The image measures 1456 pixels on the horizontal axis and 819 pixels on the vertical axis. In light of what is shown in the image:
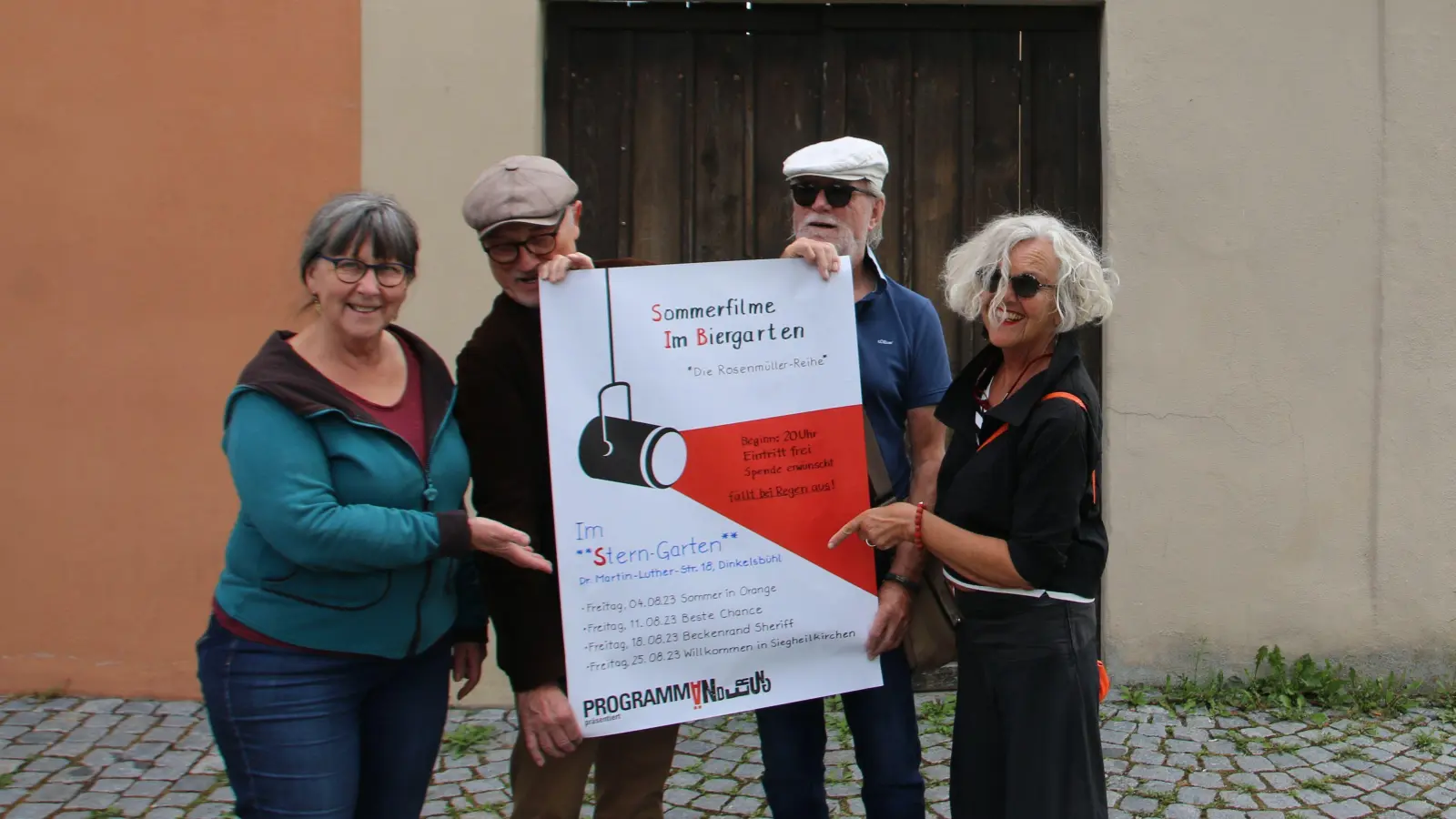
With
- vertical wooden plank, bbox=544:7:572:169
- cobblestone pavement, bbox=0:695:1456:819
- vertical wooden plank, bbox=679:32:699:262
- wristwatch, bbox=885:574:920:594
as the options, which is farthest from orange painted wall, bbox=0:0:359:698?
wristwatch, bbox=885:574:920:594

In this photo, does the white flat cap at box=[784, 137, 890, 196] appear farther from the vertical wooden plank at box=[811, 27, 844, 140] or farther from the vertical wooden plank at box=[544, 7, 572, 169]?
the vertical wooden plank at box=[544, 7, 572, 169]

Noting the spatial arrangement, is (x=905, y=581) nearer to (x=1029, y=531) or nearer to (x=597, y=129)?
(x=1029, y=531)

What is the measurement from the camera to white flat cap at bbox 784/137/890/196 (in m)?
2.71

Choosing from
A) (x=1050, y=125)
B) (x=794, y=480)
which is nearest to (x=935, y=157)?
(x=1050, y=125)

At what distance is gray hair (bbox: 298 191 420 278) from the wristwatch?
1200 millimetres

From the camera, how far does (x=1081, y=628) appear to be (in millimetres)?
2480

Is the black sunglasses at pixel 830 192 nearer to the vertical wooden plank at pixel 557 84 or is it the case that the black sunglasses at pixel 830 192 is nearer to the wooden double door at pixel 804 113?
the wooden double door at pixel 804 113

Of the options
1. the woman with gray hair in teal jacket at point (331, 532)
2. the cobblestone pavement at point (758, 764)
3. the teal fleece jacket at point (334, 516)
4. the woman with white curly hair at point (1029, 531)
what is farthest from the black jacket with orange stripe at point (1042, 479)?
the cobblestone pavement at point (758, 764)

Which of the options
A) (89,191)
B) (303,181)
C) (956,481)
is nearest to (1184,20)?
(956,481)

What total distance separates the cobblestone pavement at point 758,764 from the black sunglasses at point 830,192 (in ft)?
6.67

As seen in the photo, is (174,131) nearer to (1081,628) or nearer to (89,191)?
(89,191)

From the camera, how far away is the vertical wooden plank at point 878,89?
4.92 m

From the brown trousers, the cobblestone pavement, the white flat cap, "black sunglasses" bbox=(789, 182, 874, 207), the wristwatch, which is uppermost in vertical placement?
the white flat cap

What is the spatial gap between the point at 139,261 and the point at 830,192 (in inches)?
125
